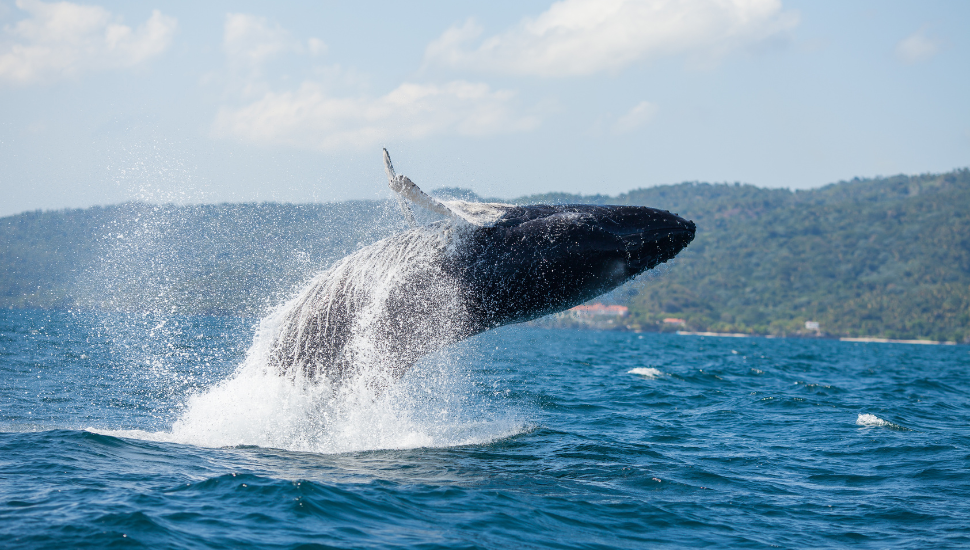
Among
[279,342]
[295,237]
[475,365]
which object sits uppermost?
[295,237]

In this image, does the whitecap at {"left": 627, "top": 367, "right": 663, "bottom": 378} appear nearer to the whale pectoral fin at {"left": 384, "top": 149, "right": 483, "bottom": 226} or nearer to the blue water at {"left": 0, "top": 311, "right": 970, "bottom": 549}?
the blue water at {"left": 0, "top": 311, "right": 970, "bottom": 549}

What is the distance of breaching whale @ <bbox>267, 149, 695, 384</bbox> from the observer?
1052 centimetres

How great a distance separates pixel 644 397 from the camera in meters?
21.5

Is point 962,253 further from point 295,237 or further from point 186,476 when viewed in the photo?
point 186,476

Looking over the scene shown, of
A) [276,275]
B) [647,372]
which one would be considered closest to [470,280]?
[647,372]

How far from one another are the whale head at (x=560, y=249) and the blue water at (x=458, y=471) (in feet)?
7.08

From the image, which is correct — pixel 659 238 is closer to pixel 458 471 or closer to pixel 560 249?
pixel 560 249

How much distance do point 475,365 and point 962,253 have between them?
207214 millimetres

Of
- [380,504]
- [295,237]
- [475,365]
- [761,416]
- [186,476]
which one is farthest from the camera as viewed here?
[295,237]

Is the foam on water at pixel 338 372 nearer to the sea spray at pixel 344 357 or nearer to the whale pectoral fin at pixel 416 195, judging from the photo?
the sea spray at pixel 344 357

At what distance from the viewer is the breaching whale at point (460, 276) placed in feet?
34.5

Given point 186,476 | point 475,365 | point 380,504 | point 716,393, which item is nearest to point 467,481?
point 380,504

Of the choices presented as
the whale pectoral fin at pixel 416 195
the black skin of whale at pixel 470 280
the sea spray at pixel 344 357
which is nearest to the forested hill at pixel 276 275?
the sea spray at pixel 344 357

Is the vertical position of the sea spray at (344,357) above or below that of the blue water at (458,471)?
above
